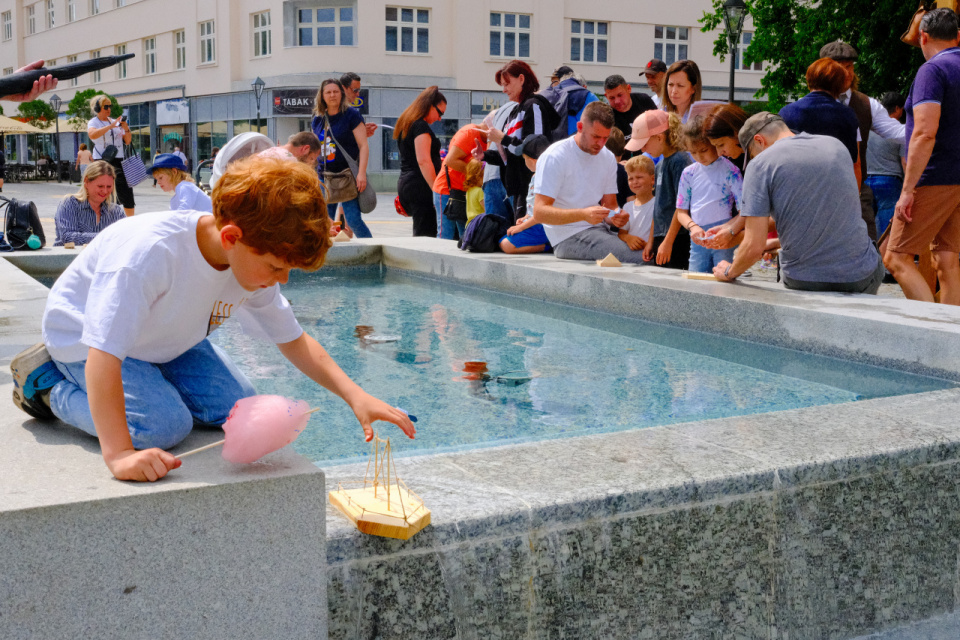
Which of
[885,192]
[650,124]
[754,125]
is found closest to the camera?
[754,125]

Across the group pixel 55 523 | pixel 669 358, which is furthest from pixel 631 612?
pixel 669 358

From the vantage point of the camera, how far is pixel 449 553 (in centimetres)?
230

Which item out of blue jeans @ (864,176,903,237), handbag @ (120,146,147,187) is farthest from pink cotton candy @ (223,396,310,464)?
handbag @ (120,146,147,187)

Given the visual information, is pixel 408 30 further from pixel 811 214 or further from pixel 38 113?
pixel 811 214

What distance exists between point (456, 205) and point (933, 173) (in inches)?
192

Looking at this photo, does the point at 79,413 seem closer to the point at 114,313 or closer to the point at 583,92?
the point at 114,313

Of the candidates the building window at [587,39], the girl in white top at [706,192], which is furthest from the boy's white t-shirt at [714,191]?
the building window at [587,39]

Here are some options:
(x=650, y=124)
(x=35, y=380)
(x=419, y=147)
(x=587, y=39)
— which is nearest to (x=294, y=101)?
(x=587, y=39)

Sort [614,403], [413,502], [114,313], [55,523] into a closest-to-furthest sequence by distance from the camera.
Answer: [55,523]
[114,313]
[413,502]
[614,403]

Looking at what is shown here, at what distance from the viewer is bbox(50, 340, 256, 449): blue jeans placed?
2.34 meters

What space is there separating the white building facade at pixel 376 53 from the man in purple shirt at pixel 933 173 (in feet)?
93.1

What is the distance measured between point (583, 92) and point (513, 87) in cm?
63

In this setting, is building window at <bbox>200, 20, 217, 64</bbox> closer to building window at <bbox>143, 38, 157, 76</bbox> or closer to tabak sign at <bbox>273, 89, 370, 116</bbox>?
building window at <bbox>143, 38, 157, 76</bbox>

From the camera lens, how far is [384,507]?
2.25 m
